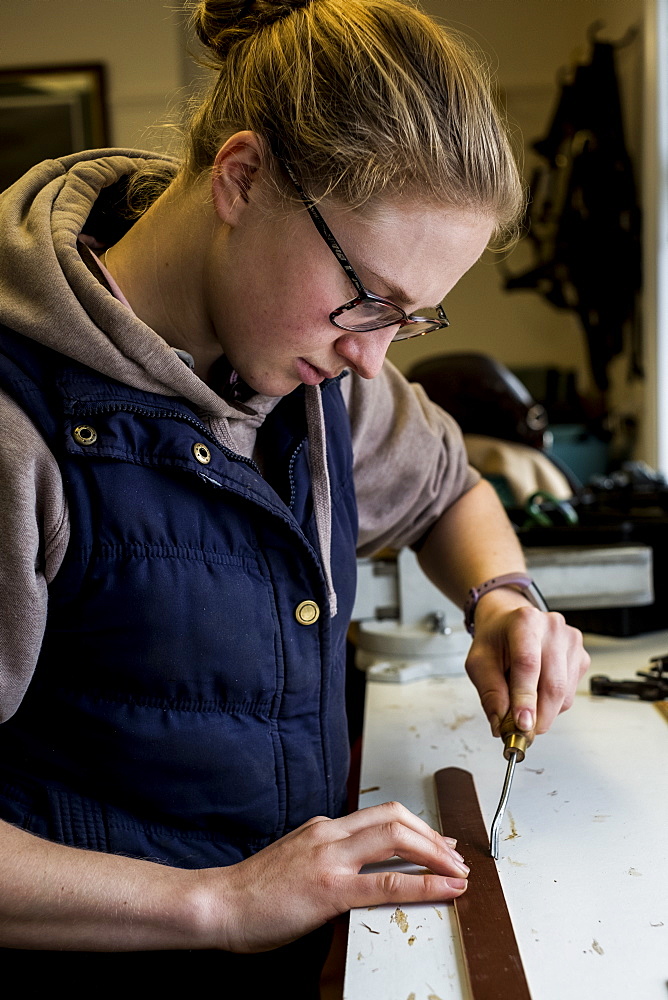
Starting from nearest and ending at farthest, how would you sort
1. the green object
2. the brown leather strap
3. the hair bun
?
the brown leather strap
the hair bun
the green object

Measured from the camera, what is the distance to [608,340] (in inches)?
133

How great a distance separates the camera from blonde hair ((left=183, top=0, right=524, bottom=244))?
75 cm

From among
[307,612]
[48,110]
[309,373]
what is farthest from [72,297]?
[48,110]

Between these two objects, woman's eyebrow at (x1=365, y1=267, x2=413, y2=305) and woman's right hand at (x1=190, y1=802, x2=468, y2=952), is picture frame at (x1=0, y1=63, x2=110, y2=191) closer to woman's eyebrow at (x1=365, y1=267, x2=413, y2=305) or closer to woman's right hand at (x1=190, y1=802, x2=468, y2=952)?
woman's eyebrow at (x1=365, y1=267, x2=413, y2=305)

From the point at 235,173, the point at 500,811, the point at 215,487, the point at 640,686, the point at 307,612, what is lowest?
the point at 640,686

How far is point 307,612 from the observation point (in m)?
0.88

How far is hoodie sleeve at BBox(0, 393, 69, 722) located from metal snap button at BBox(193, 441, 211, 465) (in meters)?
0.12

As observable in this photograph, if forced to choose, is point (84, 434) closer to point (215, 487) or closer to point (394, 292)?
point (215, 487)

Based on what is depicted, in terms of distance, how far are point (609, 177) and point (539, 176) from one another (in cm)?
55

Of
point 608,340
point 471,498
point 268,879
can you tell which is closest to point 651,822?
point 268,879

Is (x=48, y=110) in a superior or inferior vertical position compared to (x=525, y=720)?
superior

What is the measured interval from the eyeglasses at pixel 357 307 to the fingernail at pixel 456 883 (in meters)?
0.45

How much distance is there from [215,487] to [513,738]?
0.35m

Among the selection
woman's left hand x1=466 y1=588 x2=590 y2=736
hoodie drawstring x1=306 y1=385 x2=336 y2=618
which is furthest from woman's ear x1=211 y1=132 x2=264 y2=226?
woman's left hand x1=466 y1=588 x2=590 y2=736
